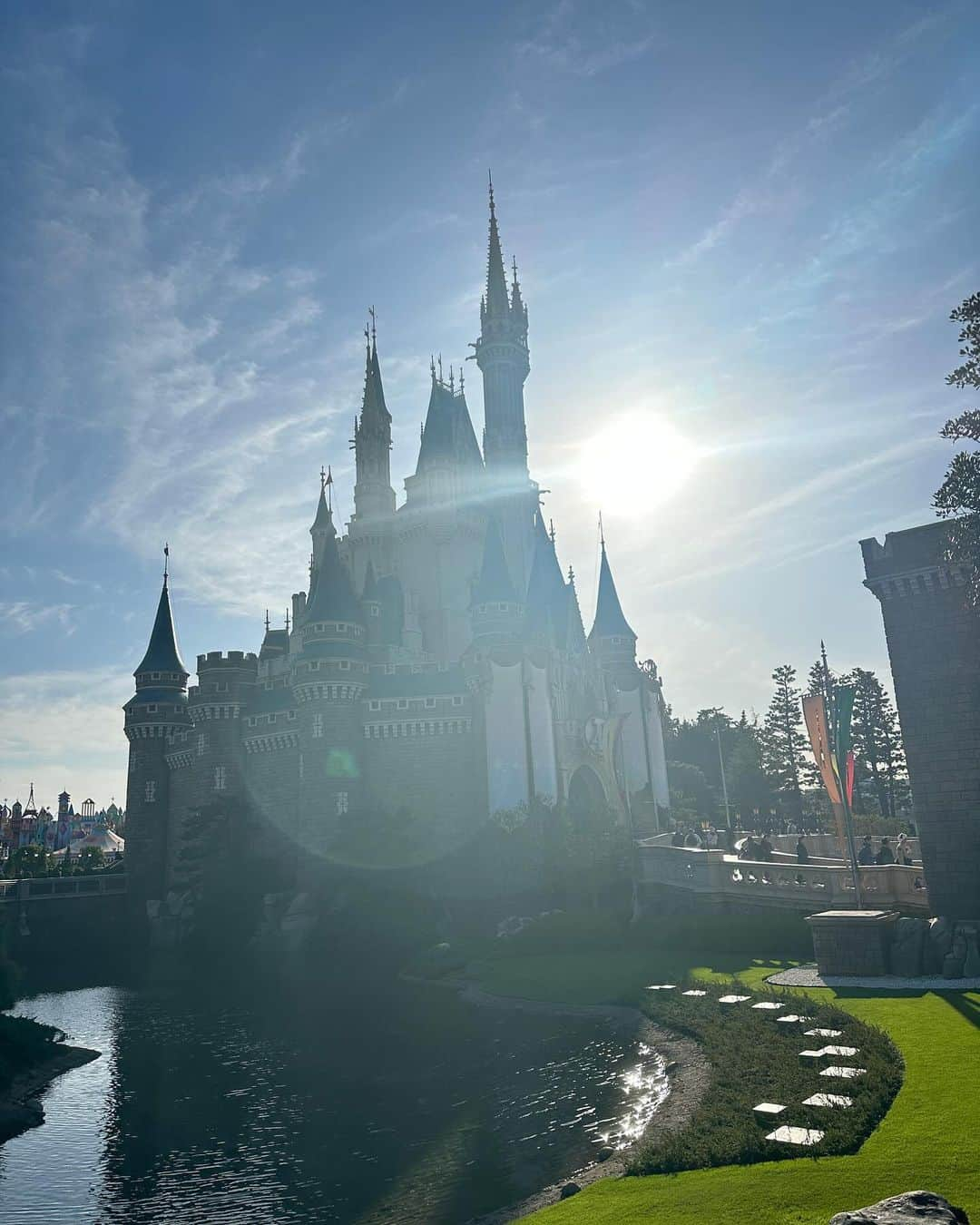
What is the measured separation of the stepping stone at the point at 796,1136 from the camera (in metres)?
10.3

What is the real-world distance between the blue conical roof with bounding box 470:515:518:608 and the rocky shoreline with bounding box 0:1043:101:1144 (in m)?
27.6

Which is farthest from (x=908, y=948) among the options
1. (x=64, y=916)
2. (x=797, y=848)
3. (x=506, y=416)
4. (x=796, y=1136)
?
(x=506, y=416)

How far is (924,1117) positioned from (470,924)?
27.8 metres

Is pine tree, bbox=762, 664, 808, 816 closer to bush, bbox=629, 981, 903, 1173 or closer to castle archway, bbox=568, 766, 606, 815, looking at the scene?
castle archway, bbox=568, 766, 606, 815

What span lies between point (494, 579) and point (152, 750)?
23.7 metres

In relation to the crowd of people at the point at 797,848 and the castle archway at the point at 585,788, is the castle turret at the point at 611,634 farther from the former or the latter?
the crowd of people at the point at 797,848

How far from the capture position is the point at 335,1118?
16266 mm

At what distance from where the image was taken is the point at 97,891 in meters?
50.4

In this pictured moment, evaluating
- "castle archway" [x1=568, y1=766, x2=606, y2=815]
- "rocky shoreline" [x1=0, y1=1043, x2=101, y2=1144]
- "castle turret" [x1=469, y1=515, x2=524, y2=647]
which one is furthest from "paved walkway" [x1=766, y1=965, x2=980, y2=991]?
"castle turret" [x1=469, y1=515, x2=524, y2=647]

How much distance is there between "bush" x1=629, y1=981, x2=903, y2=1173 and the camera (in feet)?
34.4

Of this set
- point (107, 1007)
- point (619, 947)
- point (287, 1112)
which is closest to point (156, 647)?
point (107, 1007)

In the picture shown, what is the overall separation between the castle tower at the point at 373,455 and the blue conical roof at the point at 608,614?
1781 cm

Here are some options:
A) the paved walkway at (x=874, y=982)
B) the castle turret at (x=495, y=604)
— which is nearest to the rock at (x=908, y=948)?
the paved walkway at (x=874, y=982)

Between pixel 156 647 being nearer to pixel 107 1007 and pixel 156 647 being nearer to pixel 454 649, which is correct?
pixel 454 649
